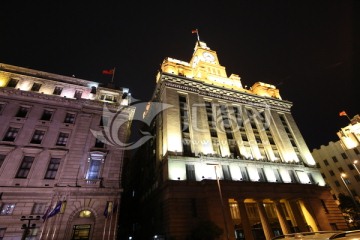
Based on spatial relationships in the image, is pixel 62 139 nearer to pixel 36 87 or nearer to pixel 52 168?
pixel 52 168

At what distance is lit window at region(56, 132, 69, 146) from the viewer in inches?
1062

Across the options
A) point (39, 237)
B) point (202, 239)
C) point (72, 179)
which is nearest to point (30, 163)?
point (72, 179)

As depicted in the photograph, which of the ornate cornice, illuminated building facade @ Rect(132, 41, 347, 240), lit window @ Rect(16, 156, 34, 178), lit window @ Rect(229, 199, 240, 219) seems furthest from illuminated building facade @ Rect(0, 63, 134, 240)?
lit window @ Rect(229, 199, 240, 219)

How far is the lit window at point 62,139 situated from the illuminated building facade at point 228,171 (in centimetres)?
1435

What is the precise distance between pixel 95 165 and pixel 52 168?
16.3 ft

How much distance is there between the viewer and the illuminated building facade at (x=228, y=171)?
87.5 ft

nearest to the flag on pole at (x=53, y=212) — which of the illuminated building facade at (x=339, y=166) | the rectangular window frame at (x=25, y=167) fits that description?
the rectangular window frame at (x=25, y=167)

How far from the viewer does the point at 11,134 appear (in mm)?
25875

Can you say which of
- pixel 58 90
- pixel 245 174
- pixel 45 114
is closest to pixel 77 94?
pixel 58 90

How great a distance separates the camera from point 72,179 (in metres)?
24.1

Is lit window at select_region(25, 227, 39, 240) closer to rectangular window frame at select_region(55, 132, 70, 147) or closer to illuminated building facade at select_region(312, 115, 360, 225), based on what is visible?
rectangular window frame at select_region(55, 132, 70, 147)

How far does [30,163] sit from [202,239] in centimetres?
2260

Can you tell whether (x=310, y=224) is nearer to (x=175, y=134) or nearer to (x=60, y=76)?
(x=175, y=134)

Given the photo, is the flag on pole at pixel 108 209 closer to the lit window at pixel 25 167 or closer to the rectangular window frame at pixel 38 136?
the lit window at pixel 25 167
